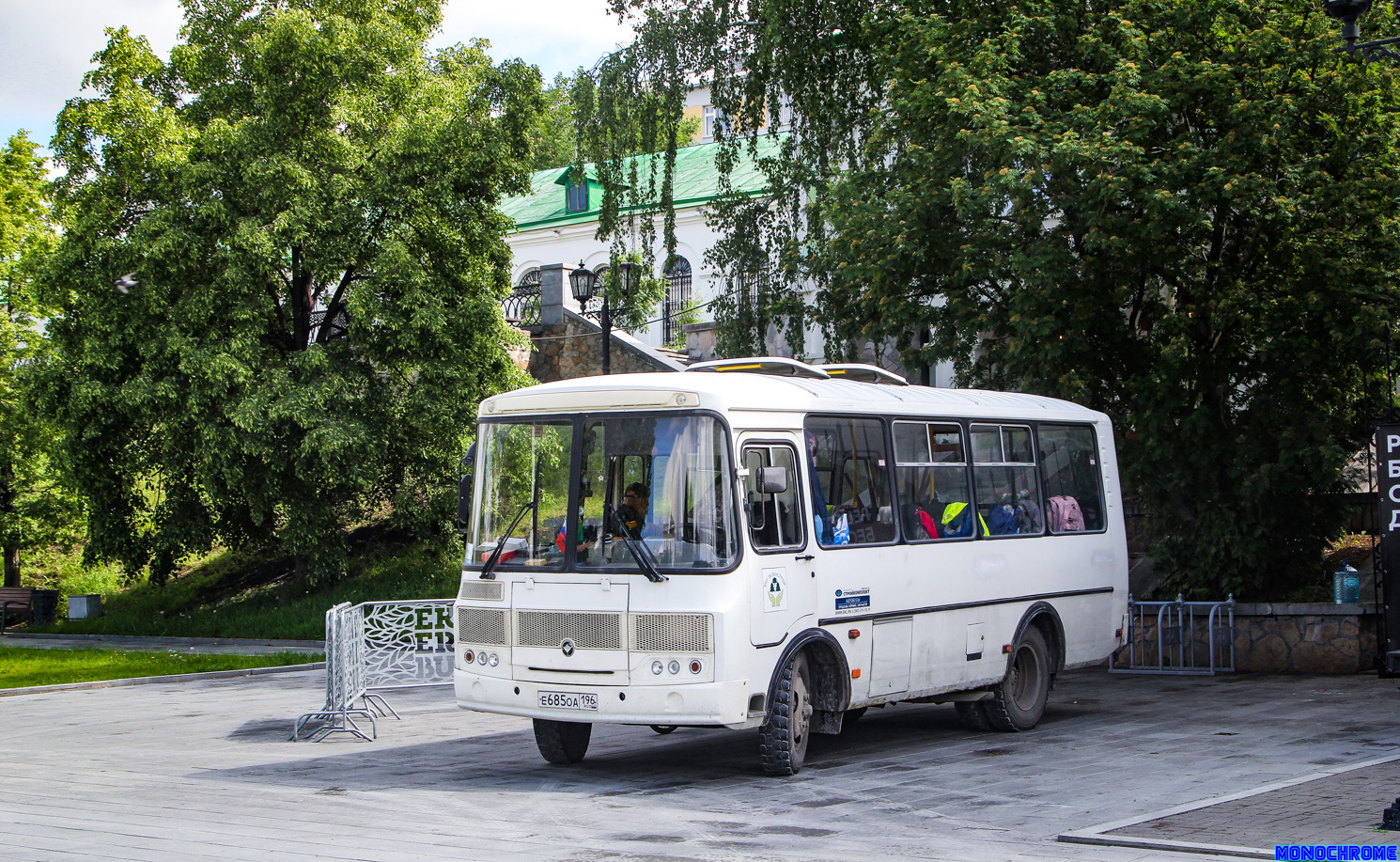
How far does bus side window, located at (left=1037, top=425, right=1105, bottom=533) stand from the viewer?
1365cm

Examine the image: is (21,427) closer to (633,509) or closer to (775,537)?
(633,509)

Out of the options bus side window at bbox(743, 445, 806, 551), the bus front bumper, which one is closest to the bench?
the bus front bumper

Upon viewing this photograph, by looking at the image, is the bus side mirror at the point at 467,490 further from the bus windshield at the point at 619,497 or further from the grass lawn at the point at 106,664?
the grass lawn at the point at 106,664

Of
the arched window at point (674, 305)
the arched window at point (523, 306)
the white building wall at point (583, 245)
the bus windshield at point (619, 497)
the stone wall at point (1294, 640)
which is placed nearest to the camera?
the bus windshield at point (619, 497)

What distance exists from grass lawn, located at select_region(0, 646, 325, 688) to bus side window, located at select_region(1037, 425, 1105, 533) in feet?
39.1

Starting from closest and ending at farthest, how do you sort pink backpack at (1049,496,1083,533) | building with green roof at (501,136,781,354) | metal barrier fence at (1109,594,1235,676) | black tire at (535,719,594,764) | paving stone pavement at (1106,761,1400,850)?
paving stone pavement at (1106,761,1400,850) < black tire at (535,719,594,764) < pink backpack at (1049,496,1083,533) < metal barrier fence at (1109,594,1235,676) < building with green roof at (501,136,781,354)

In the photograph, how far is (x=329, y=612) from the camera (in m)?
12.8

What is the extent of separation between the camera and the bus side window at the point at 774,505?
10055mm

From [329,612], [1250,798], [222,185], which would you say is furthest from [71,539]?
[1250,798]

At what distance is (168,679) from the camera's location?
19.2 meters

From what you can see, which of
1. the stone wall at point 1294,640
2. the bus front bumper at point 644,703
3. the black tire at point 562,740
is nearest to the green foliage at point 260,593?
the stone wall at point 1294,640

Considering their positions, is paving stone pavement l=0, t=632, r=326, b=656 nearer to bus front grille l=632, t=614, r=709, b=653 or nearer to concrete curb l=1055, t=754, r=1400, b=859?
bus front grille l=632, t=614, r=709, b=653

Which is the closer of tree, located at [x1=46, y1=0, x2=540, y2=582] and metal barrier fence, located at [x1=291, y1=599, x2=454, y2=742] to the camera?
metal barrier fence, located at [x1=291, y1=599, x2=454, y2=742]

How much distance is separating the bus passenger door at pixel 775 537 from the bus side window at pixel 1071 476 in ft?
13.3
